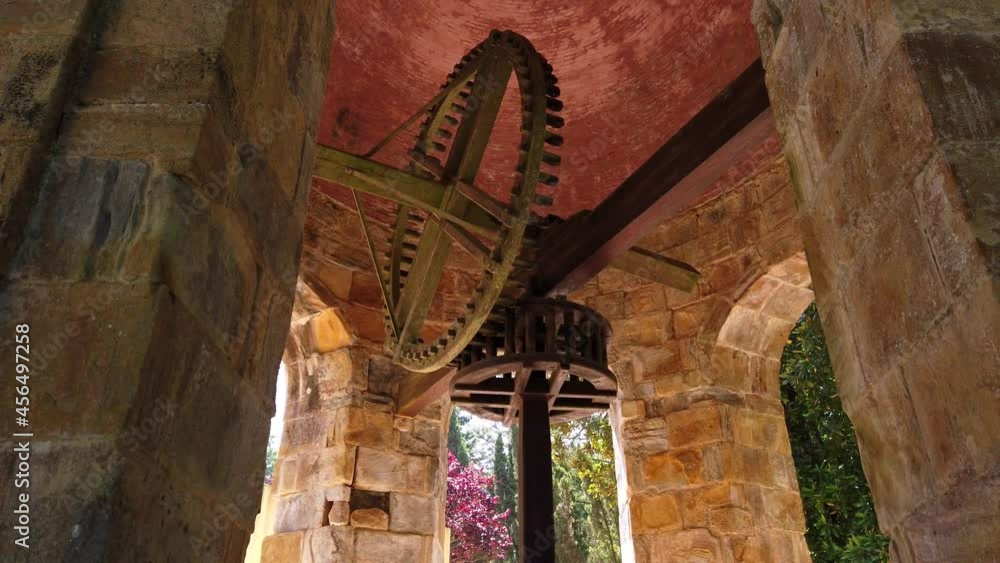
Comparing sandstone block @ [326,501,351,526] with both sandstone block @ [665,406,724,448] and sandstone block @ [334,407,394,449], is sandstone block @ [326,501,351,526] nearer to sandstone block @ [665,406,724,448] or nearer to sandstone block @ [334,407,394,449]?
sandstone block @ [334,407,394,449]

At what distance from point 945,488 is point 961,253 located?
369mm

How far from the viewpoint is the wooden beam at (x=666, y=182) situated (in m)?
3.15

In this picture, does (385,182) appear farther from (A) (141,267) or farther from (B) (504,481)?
(B) (504,481)

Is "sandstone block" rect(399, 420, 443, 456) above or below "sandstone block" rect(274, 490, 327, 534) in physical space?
above

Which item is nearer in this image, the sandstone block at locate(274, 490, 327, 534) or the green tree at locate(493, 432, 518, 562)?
the sandstone block at locate(274, 490, 327, 534)

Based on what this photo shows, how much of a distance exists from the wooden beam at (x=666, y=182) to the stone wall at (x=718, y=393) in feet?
5.06

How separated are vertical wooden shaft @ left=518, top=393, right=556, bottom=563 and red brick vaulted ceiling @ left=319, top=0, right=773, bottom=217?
2.69 meters

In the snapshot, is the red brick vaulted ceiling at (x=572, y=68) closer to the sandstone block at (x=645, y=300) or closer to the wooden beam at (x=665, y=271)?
the sandstone block at (x=645, y=300)

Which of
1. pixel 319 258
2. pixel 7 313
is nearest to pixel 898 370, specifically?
pixel 7 313

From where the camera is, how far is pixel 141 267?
3.82 ft

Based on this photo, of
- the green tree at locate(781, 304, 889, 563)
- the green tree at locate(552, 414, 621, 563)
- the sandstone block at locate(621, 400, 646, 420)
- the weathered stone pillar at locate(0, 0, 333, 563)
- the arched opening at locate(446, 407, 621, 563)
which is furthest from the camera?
the arched opening at locate(446, 407, 621, 563)

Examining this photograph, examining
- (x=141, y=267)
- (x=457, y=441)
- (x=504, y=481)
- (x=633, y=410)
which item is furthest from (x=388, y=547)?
(x=457, y=441)

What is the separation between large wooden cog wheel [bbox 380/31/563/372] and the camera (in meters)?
3.26

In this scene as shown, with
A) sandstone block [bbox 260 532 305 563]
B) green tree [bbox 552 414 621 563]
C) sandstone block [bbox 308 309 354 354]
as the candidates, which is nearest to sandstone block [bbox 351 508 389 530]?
sandstone block [bbox 260 532 305 563]
